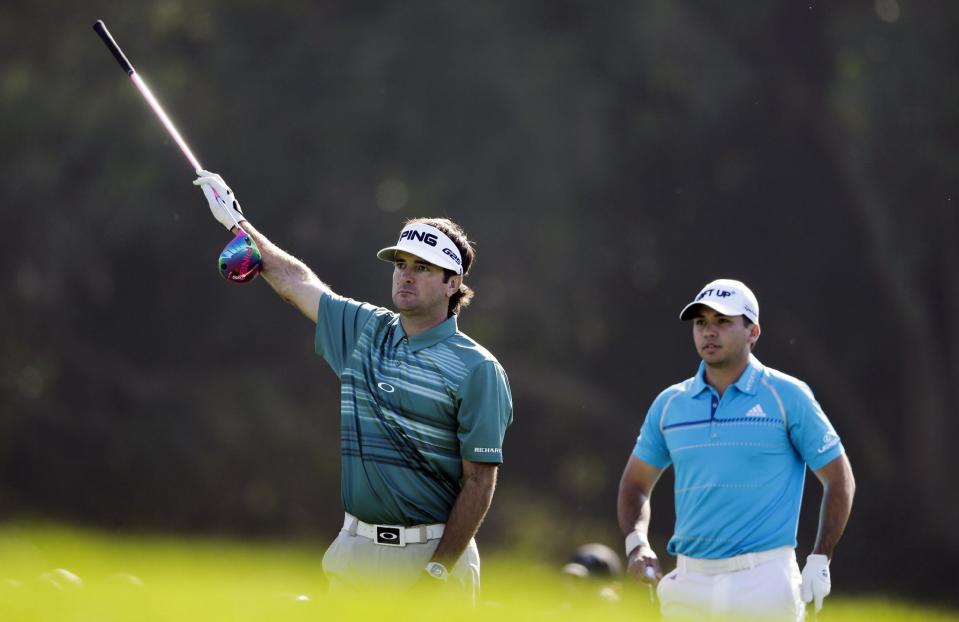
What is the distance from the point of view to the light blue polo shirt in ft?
24.6

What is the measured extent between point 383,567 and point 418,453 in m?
0.50

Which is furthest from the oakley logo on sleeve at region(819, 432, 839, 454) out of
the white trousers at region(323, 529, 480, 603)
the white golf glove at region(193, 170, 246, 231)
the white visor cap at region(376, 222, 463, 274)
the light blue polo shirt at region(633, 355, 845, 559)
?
the white golf glove at region(193, 170, 246, 231)

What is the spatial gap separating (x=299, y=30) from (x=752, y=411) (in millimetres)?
19090

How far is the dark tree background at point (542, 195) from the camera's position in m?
24.4

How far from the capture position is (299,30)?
84.3ft

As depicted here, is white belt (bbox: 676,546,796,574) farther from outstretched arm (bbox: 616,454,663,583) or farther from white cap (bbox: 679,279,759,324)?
white cap (bbox: 679,279,759,324)

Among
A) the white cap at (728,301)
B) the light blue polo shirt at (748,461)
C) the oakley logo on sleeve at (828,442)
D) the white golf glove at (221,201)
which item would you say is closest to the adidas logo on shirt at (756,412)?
the light blue polo shirt at (748,461)

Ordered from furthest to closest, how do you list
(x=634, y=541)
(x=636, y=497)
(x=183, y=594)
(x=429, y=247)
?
(x=636, y=497) < (x=634, y=541) < (x=429, y=247) < (x=183, y=594)

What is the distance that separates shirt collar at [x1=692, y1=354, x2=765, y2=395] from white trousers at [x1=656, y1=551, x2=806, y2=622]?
2.50 ft

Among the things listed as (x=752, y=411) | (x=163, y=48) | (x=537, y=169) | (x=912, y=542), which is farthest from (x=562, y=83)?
(x=752, y=411)

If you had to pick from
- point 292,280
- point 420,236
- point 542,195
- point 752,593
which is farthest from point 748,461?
point 542,195

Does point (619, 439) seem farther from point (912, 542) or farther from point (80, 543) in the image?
point (80, 543)

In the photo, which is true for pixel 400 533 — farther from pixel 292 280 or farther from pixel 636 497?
pixel 636 497

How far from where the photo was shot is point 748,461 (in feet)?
24.7
